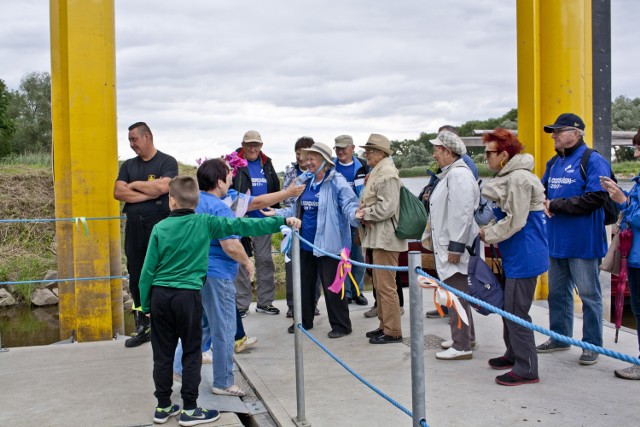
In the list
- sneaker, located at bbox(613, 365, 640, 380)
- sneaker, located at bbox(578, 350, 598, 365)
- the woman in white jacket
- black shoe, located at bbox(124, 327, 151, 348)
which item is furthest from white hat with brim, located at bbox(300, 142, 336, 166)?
sneaker, located at bbox(613, 365, 640, 380)

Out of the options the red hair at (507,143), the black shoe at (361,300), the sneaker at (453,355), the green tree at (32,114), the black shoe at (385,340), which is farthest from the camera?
the green tree at (32,114)

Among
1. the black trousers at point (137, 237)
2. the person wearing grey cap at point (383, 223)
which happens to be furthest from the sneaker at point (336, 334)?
the black trousers at point (137, 237)

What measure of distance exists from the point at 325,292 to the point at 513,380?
2.07 meters

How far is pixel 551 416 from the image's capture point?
4031 mm

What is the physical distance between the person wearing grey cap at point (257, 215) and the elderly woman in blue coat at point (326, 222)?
971mm

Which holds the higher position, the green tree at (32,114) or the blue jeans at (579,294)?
the green tree at (32,114)

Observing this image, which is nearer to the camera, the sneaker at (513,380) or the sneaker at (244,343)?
the sneaker at (513,380)

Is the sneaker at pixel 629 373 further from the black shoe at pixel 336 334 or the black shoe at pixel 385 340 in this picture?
the black shoe at pixel 336 334

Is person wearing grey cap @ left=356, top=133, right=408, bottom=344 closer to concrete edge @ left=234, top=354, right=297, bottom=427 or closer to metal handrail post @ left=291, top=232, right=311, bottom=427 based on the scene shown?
concrete edge @ left=234, top=354, right=297, bottom=427

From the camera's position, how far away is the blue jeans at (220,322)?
452 cm

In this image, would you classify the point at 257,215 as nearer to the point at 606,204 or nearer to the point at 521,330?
the point at 521,330

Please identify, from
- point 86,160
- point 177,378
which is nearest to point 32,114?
point 86,160

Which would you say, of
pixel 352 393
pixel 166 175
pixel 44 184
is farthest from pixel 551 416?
pixel 44 184

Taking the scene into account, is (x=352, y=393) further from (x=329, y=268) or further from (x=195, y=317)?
(x=329, y=268)
